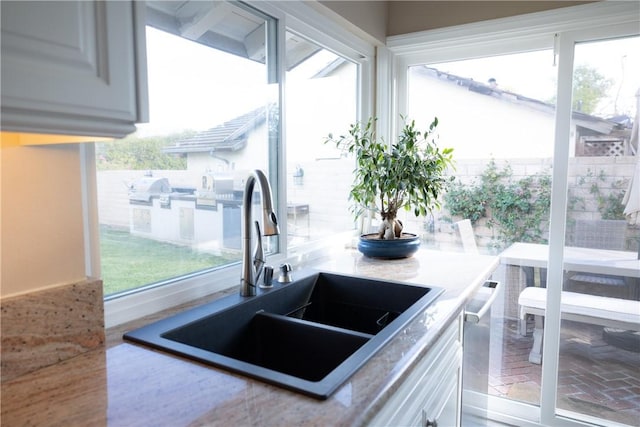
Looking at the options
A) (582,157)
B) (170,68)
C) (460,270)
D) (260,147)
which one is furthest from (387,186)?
(170,68)

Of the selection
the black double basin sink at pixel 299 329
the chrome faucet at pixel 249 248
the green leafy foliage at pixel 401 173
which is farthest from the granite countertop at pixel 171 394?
the green leafy foliage at pixel 401 173

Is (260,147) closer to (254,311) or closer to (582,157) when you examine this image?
(254,311)

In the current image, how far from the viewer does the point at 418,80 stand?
242 cm

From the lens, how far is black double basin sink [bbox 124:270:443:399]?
0.90 m

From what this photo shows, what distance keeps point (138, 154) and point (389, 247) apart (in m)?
1.16

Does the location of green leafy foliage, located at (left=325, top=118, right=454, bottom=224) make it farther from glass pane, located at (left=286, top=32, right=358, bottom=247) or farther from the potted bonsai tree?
glass pane, located at (left=286, top=32, right=358, bottom=247)

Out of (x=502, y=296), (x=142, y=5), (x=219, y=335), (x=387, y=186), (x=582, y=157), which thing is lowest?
(x=502, y=296)

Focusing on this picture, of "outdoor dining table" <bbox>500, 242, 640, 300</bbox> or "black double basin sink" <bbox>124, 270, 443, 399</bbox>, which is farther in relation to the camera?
"outdoor dining table" <bbox>500, 242, 640, 300</bbox>

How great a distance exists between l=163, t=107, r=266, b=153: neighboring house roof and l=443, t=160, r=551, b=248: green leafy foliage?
1.20 metres

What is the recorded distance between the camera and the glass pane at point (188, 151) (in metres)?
1.18

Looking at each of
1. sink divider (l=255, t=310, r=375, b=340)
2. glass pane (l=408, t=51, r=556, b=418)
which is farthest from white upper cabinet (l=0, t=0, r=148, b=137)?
glass pane (l=408, t=51, r=556, b=418)

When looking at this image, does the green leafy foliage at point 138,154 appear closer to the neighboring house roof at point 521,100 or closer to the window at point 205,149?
the window at point 205,149

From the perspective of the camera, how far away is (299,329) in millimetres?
1153

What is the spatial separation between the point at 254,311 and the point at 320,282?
0.44m
